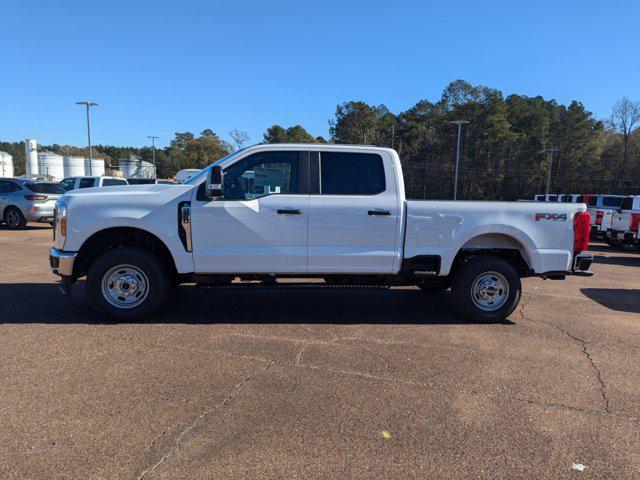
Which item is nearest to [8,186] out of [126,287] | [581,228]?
[126,287]

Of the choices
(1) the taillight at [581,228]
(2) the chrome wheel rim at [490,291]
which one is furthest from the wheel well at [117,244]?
(1) the taillight at [581,228]

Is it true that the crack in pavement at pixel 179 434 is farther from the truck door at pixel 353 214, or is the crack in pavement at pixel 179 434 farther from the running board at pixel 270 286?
the truck door at pixel 353 214

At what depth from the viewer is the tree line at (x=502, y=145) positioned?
6259cm

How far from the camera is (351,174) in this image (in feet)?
18.4

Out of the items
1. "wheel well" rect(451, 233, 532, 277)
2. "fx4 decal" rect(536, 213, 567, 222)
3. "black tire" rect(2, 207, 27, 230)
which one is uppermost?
"fx4 decal" rect(536, 213, 567, 222)

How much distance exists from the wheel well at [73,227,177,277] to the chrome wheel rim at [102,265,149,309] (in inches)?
14.8

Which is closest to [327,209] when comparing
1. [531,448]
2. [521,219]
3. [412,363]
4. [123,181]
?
[412,363]

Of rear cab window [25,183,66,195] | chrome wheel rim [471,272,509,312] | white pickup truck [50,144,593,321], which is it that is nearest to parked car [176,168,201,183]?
white pickup truck [50,144,593,321]

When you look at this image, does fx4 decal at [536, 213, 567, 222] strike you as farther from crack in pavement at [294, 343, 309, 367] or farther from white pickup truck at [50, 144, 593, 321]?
crack in pavement at [294, 343, 309, 367]

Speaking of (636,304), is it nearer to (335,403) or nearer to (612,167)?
(335,403)

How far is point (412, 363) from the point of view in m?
4.43

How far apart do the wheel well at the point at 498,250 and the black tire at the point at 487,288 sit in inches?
5.1

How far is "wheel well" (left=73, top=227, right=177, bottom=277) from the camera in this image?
5.49 m

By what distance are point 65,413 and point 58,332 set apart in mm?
2039
